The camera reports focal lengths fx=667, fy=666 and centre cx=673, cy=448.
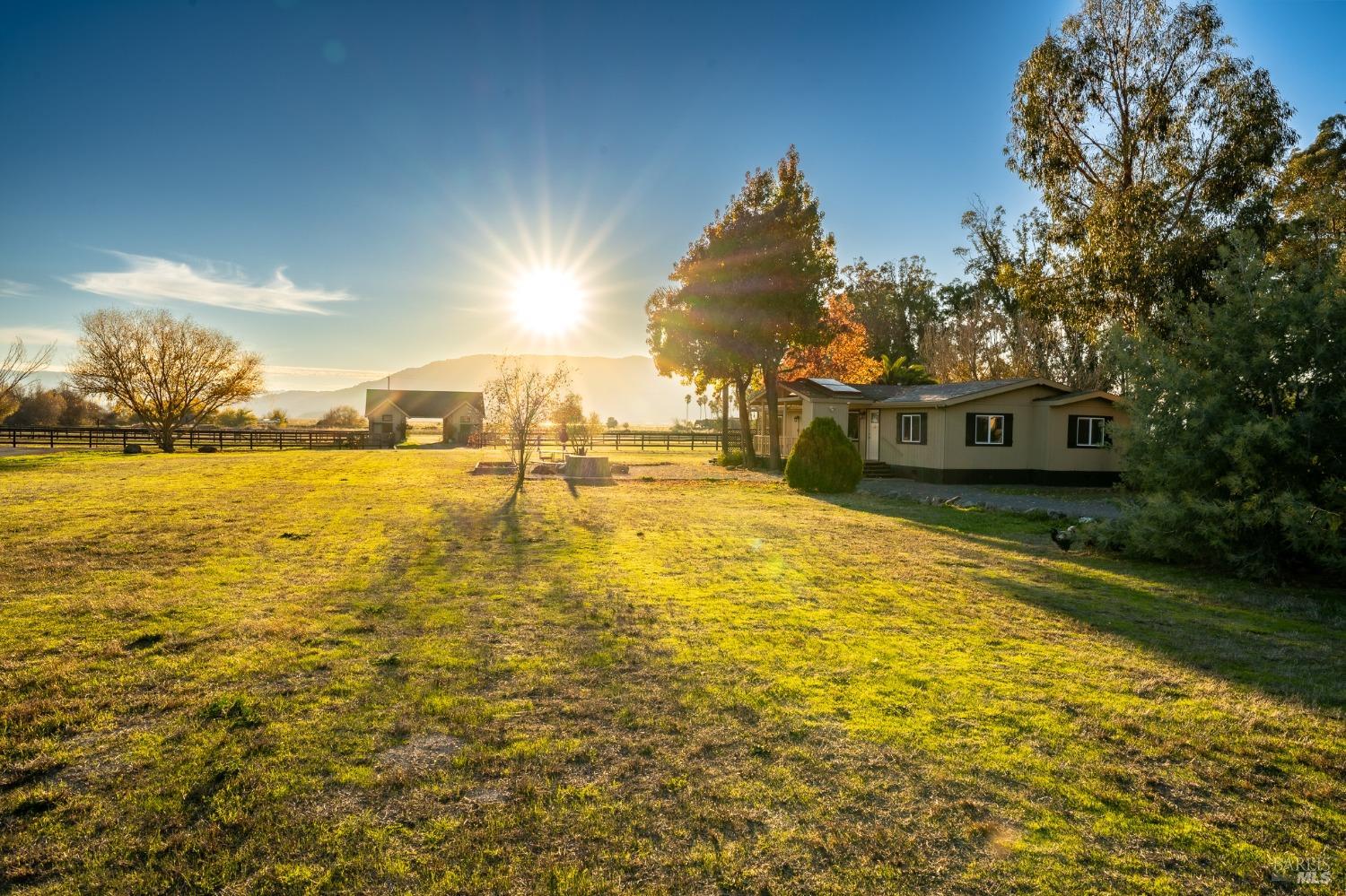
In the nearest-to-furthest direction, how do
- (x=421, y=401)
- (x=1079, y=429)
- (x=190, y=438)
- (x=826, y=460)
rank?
(x=826, y=460)
(x=1079, y=429)
(x=190, y=438)
(x=421, y=401)

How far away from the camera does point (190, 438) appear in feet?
144

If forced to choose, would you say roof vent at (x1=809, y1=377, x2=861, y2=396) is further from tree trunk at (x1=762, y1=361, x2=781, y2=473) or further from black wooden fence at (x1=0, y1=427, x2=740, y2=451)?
black wooden fence at (x1=0, y1=427, x2=740, y2=451)

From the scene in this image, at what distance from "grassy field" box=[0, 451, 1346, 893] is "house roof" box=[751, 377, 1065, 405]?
16146mm

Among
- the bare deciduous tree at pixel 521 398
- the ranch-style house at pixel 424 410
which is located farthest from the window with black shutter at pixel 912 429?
the ranch-style house at pixel 424 410

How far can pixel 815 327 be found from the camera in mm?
29906

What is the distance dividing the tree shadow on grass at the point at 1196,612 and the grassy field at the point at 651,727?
A: 6 centimetres

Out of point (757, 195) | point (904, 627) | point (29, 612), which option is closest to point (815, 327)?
point (757, 195)

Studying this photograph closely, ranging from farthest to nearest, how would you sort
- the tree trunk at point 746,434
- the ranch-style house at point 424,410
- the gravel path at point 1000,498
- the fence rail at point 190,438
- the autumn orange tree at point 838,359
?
1. the ranch-style house at point 424,410
2. the fence rail at point 190,438
3. the autumn orange tree at point 838,359
4. the tree trunk at point 746,434
5. the gravel path at point 1000,498

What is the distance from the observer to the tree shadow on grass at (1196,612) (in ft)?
18.4

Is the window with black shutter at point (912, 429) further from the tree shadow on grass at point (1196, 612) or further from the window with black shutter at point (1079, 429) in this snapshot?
the tree shadow on grass at point (1196, 612)

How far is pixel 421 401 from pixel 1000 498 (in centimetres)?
5983

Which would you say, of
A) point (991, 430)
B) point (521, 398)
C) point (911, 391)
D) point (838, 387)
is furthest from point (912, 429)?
point (521, 398)

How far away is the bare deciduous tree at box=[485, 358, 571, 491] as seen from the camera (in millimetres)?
22641

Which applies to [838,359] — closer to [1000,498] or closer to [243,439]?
[1000,498]
